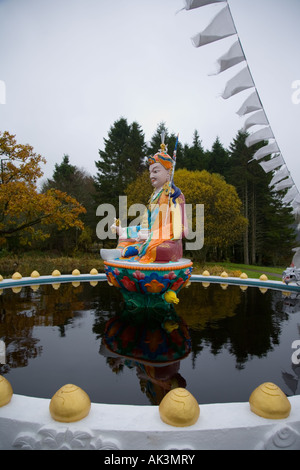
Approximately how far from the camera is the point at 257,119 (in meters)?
3.39

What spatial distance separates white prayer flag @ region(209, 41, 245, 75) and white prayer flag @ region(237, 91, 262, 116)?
0.45 m

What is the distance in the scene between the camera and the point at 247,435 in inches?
71.2

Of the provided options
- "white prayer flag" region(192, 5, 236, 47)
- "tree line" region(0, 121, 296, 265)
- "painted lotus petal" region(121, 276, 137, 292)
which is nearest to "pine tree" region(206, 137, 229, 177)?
"tree line" region(0, 121, 296, 265)

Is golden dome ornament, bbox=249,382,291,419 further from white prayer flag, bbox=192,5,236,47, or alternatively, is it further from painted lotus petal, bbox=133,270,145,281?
white prayer flag, bbox=192,5,236,47

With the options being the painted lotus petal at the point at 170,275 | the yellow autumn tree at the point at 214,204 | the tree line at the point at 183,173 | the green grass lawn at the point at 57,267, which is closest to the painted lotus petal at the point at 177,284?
the painted lotus petal at the point at 170,275

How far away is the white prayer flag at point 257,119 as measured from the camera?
11.0ft

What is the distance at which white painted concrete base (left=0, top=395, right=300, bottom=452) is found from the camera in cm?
175

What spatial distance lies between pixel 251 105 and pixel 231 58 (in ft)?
1.93

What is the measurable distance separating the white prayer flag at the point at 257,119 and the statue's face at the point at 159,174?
1.81 metres

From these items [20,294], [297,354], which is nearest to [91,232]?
[20,294]

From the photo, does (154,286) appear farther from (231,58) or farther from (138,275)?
(231,58)

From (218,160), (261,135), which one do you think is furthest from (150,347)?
(218,160)
